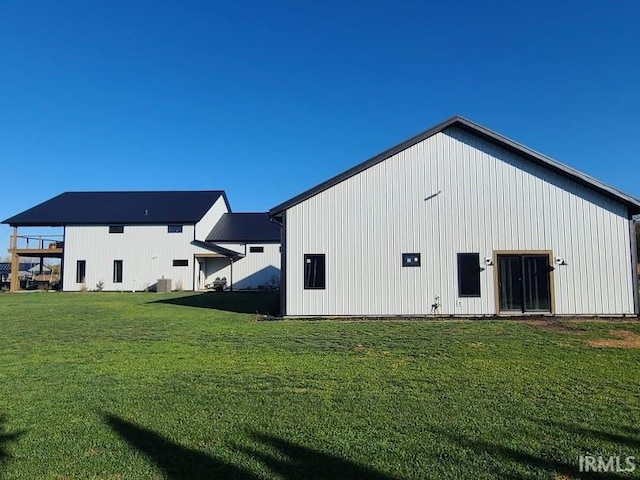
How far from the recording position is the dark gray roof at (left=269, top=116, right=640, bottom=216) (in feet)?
45.0

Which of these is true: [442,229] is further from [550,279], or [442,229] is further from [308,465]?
[308,465]

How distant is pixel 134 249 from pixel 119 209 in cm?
410

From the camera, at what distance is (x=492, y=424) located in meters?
4.34

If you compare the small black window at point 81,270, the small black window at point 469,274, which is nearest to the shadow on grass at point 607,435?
the small black window at point 469,274

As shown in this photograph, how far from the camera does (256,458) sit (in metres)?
3.64

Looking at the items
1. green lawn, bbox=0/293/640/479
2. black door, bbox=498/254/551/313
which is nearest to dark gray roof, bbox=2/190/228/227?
black door, bbox=498/254/551/313

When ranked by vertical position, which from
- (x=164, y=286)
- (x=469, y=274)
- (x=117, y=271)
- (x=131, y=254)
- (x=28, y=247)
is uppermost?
(x=28, y=247)

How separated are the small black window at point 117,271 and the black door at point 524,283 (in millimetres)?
26883

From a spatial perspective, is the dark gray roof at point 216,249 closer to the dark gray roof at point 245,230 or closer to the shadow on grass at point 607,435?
the dark gray roof at point 245,230

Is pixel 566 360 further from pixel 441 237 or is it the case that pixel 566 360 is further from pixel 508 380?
pixel 441 237

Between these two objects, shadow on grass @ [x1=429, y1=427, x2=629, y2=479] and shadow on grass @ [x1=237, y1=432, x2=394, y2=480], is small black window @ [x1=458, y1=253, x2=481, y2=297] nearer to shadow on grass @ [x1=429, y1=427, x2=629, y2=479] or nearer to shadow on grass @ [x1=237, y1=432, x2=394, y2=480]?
shadow on grass @ [x1=429, y1=427, x2=629, y2=479]

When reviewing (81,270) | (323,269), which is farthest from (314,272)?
(81,270)

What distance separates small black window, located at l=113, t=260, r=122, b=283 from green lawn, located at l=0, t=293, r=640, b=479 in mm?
23885

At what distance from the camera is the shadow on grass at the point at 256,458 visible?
3.38 meters
